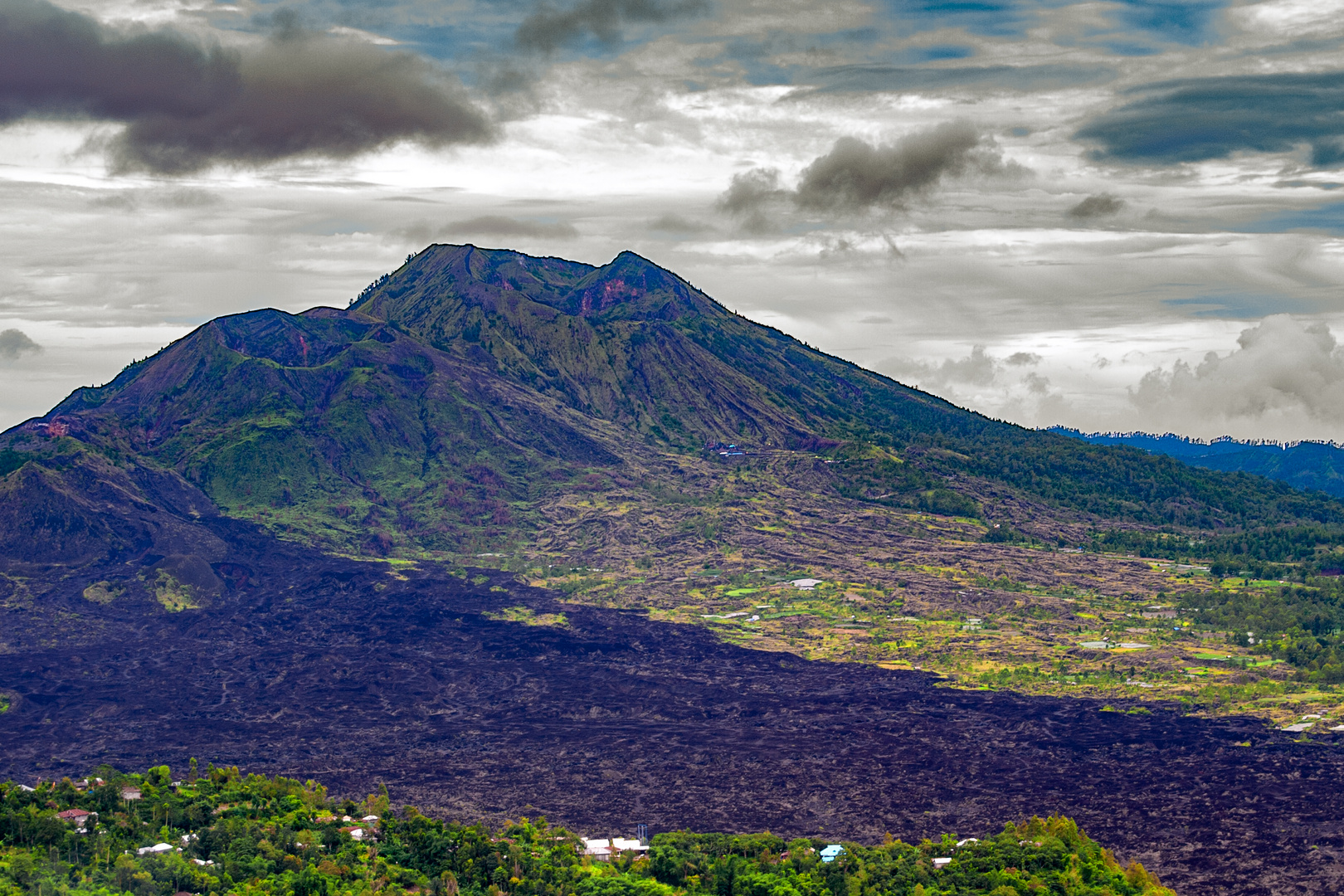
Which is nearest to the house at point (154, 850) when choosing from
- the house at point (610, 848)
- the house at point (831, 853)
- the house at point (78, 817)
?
the house at point (78, 817)

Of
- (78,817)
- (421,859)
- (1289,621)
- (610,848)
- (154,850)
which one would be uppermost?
(1289,621)

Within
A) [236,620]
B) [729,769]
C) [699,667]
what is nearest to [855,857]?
[729,769]

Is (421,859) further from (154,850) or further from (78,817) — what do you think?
(78,817)

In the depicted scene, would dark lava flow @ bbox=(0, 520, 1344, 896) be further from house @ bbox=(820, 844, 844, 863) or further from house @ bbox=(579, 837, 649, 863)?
house @ bbox=(820, 844, 844, 863)

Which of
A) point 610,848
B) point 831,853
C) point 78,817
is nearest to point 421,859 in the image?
point 610,848

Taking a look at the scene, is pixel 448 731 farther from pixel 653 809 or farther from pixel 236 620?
pixel 236 620

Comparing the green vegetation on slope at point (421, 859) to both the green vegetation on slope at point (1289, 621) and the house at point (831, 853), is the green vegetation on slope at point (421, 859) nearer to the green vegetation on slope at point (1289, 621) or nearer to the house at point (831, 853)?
the house at point (831, 853)
